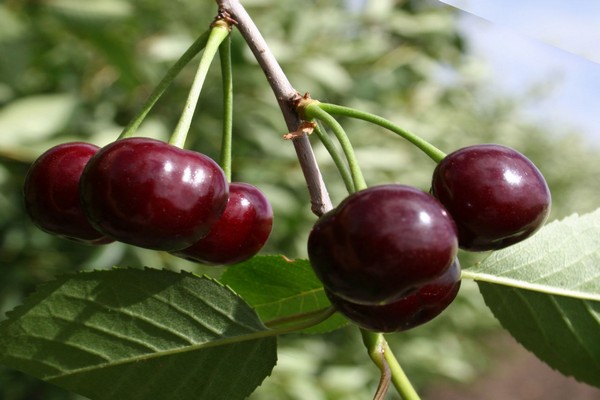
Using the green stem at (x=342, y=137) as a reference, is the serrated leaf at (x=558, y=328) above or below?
below

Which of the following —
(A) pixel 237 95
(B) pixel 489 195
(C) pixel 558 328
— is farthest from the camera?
(A) pixel 237 95

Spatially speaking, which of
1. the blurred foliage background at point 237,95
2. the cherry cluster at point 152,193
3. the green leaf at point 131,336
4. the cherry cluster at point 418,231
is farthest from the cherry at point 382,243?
the blurred foliage background at point 237,95

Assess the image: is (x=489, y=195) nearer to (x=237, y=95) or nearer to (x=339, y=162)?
(x=339, y=162)

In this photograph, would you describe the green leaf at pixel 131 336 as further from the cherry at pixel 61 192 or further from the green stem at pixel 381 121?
the green stem at pixel 381 121

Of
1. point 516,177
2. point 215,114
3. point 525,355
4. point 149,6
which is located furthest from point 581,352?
point 525,355

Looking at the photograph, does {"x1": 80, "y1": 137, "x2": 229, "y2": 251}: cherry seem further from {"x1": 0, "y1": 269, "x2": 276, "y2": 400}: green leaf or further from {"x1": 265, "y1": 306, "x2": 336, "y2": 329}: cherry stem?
{"x1": 265, "y1": 306, "x2": 336, "y2": 329}: cherry stem

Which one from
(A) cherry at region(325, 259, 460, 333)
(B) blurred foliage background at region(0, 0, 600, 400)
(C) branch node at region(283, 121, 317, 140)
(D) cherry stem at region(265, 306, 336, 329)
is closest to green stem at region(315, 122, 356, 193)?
(C) branch node at region(283, 121, 317, 140)

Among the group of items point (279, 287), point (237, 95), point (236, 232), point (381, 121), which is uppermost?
point (381, 121)

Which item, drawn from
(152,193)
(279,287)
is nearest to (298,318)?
(279,287)
